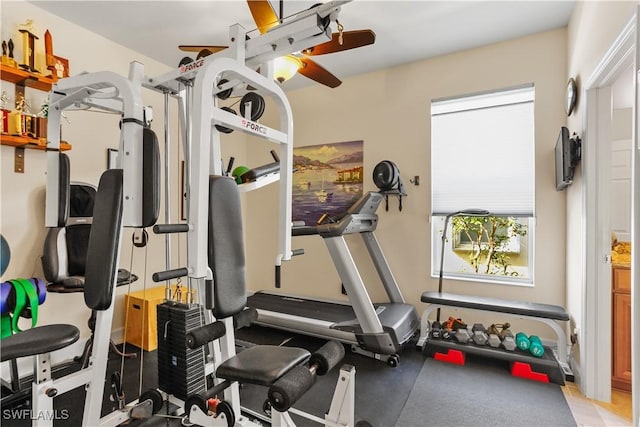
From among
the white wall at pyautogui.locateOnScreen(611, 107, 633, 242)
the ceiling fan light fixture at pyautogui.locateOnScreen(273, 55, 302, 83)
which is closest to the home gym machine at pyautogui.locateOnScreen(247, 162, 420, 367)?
the ceiling fan light fixture at pyautogui.locateOnScreen(273, 55, 302, 83)

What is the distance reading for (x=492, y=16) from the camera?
2666 millimetres

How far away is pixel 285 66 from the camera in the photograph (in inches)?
84.6

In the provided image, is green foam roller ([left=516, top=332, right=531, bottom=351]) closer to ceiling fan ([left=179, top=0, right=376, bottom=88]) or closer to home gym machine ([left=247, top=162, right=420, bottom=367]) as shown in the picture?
home gym machine ([left=247, top=162, right=420, bottom=367])

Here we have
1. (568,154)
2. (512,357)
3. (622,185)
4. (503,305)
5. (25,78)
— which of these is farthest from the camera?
(622,185)

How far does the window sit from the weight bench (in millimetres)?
396

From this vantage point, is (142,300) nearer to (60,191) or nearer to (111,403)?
(111,403)

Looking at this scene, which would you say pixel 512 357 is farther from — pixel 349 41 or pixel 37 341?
pixel 37 341

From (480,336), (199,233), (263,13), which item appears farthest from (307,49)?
(480,336)

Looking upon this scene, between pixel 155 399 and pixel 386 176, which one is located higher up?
pixel 386 176

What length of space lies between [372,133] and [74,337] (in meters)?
3.16

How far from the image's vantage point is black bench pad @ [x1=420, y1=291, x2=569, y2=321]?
8.10 ft

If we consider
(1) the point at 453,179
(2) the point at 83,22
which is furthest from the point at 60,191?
(1) the point at 453,179

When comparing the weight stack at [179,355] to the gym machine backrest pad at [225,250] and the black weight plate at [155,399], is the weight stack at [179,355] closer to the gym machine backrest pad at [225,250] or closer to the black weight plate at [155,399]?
the black weight plate at [155,399]

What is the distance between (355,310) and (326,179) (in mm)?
1813
